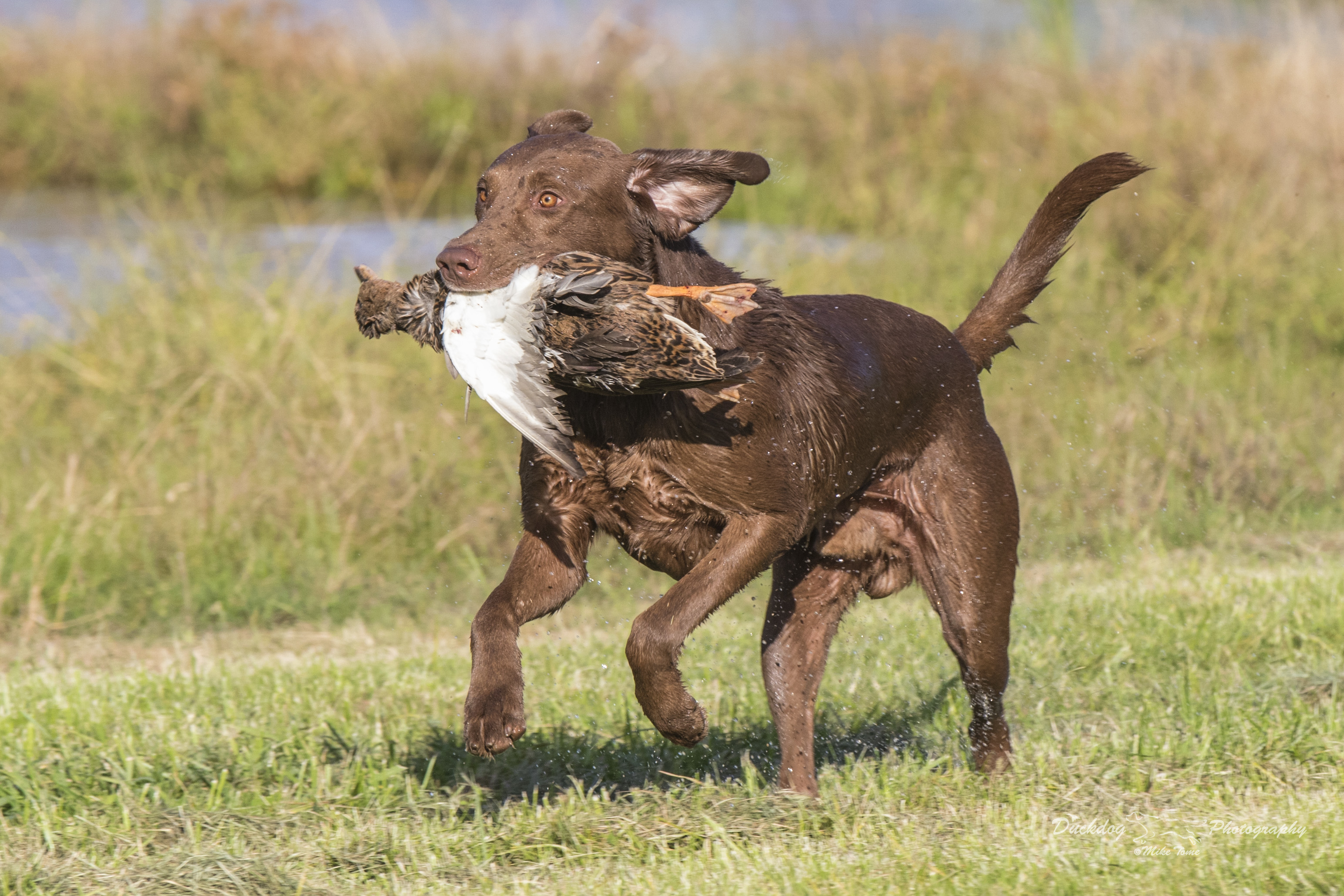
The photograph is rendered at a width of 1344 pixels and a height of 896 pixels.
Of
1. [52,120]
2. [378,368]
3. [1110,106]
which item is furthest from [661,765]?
[52,120]

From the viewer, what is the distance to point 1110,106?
35.7ft

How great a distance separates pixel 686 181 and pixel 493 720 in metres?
1.39

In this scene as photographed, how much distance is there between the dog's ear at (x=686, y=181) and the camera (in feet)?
12.2

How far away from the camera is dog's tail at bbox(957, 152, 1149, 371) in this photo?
456 centimetres

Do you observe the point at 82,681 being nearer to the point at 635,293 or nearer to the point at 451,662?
the point at 451,662

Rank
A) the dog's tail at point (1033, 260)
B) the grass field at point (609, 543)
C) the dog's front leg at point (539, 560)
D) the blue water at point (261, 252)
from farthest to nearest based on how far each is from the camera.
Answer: the blue water at point (261, 252) → the dog's tail at point (1033, 260) → the grass field at point (609, 543) → the dog's front leg at point (539, 560)

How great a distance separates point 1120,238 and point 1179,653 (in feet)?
16.9

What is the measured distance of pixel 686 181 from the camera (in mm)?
3789

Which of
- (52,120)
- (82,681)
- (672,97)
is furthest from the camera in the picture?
(52,120)

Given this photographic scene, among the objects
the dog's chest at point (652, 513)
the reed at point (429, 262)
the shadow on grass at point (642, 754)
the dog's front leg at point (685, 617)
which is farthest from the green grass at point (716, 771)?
the reed at point (429, 262)

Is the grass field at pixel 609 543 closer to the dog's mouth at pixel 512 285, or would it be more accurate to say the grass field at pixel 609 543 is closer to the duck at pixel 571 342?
the duck at pixel 571 342

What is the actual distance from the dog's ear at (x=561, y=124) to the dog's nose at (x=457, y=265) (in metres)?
0.80

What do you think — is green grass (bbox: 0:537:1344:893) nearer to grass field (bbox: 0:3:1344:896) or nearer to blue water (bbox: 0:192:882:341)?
grass field (bbox: 0:3:1344:896)

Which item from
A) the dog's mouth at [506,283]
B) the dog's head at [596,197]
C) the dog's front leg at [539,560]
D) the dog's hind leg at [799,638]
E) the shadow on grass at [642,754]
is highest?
the dog's head at [596,197]
